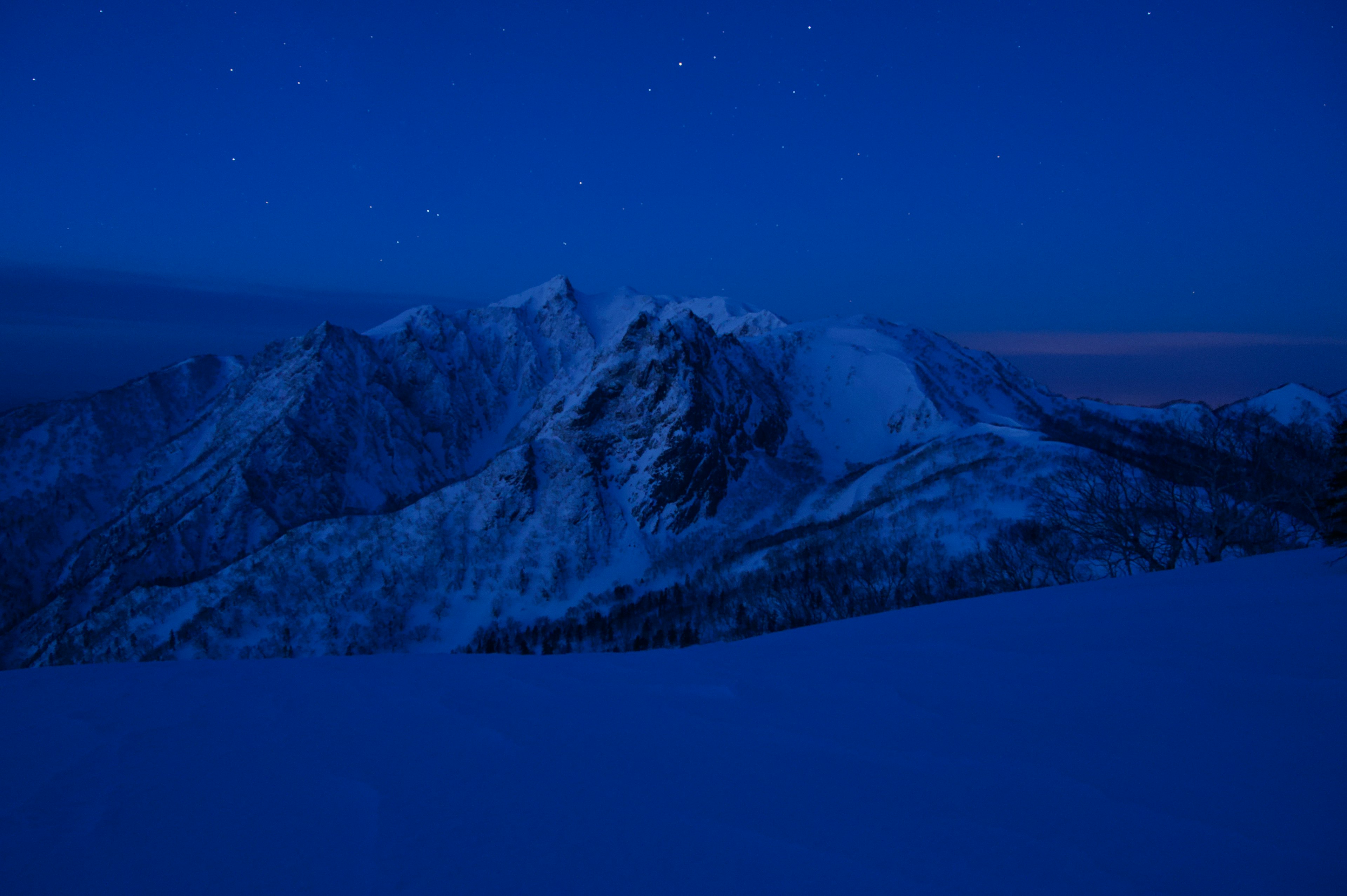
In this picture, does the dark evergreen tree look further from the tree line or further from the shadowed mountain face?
the shadowed mountain face

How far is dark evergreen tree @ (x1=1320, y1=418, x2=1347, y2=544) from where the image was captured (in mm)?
7516

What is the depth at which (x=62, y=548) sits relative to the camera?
17825cm

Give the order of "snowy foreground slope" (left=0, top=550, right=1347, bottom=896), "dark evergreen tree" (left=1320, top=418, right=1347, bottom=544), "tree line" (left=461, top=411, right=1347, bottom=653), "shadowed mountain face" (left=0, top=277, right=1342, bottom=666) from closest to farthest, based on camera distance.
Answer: "snowy foreground slope" (left=0, top=550, right=1347, bottom=896), "dark evergreen tree" (left=1320, top=418, right=1347, bottom=544), "tree line" (left=461, top=411, right=1347, bottom=653), "shadowed mountain face" (left=0, top=277, right=1342, bottom=666)

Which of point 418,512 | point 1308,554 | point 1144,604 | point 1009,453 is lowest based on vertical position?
point 418,512

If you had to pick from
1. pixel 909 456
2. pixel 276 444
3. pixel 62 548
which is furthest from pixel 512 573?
pixel 62 548

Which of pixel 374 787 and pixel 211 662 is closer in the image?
pixel 374 787

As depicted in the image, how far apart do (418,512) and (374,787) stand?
120 m

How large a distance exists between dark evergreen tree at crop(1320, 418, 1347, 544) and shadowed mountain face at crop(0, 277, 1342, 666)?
5914 centimetres

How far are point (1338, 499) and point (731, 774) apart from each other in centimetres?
934

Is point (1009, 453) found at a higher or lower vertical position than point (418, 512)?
higher

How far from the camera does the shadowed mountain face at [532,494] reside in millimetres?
93750

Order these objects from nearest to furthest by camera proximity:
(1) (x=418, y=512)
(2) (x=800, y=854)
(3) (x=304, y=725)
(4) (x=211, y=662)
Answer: (2) (x=800, y=854) < (3) (x=304, y=725) < (4) (x=211, y=662) < (1) (x=418, y=512)

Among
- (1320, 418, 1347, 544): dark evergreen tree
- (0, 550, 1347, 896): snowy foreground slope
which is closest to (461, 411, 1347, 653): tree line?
(1320, 418, 1347, 544): dark evergreen tree

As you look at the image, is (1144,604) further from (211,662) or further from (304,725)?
(211,662)
